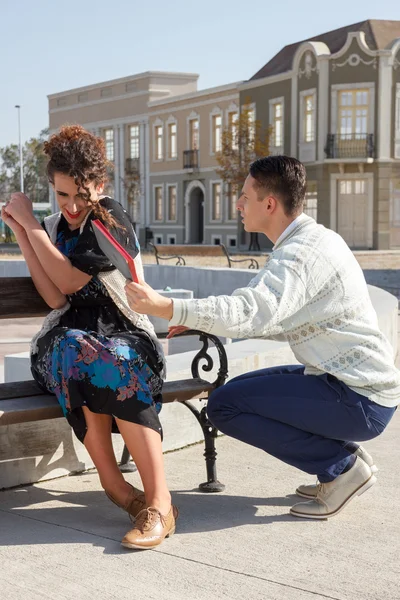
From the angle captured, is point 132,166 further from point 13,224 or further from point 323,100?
point 13,224

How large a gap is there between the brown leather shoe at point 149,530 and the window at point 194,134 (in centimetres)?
4370

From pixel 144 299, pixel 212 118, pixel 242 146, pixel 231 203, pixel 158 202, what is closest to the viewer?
pixel 144 299

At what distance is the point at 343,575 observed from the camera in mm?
3143

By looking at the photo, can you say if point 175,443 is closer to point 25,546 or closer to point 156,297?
point 25,546

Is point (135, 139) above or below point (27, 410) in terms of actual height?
above

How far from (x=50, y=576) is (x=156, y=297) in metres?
0.93

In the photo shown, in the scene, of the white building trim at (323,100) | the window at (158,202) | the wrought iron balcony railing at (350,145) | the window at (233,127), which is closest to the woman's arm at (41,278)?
the wrought iron balcony railing at (350,145)

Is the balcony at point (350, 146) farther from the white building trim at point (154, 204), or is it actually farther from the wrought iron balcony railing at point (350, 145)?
the white building trim at point (154, 204)

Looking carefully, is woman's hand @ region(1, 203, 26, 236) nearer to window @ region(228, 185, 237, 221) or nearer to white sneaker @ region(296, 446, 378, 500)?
white sneaker @ region(296, 446, 378, 500)

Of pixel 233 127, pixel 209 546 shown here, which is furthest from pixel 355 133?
pixel 209 546

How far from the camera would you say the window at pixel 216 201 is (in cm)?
4478

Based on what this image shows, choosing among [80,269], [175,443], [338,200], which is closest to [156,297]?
[80,269]

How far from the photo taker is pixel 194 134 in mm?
46750

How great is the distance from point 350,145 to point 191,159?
Result: 10929mm
